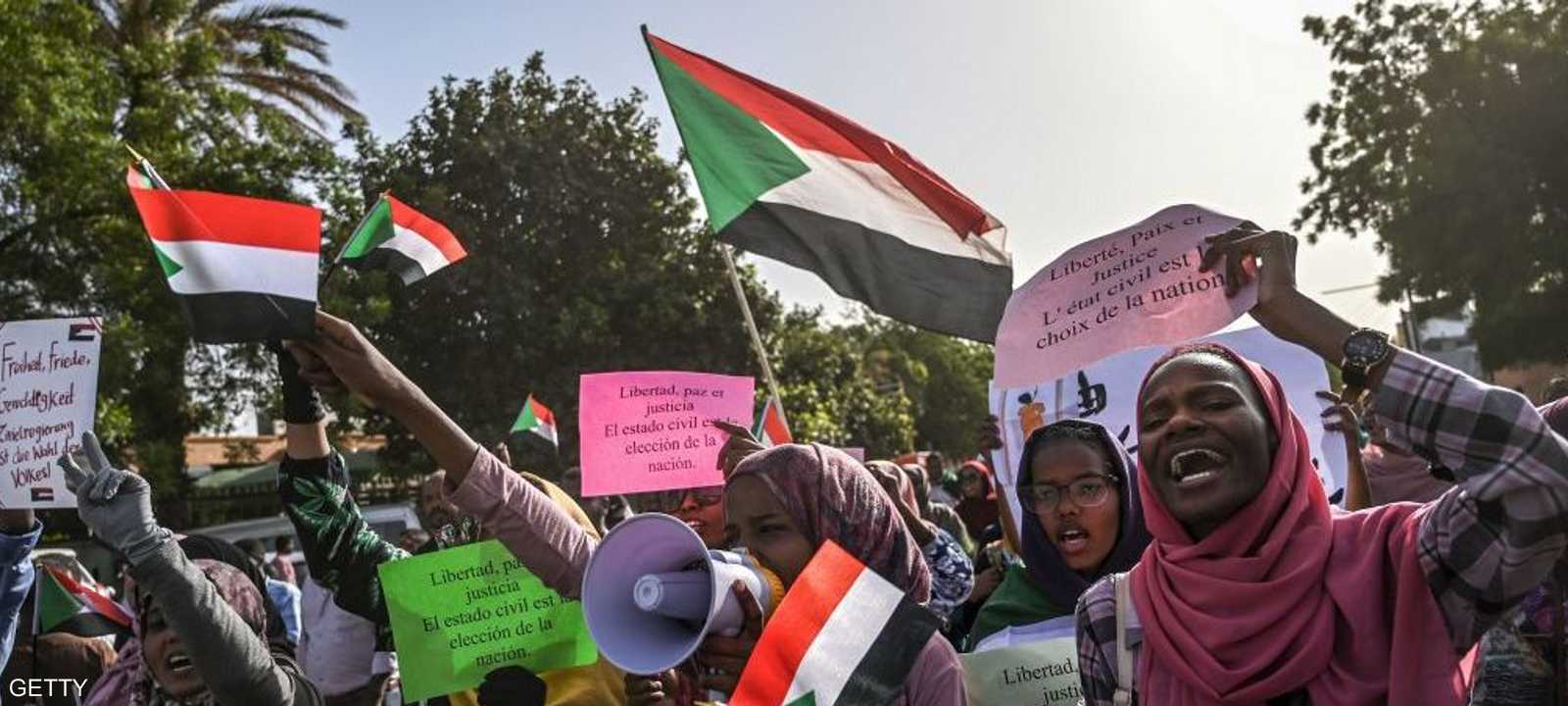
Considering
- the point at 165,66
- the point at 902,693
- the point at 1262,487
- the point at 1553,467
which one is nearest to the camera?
the point at 1553,467

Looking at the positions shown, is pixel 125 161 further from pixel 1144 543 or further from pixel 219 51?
pixel 1144 543

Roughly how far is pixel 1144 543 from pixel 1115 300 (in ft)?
1.88

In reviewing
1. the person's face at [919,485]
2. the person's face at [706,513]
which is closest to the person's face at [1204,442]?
the person's face at [706,513]

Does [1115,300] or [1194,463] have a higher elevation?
[1115,300]

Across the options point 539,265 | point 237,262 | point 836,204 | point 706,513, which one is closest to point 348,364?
point 237,262

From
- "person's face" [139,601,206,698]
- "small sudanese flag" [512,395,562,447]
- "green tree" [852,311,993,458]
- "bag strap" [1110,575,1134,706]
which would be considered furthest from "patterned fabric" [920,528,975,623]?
"green tree" [852,311,993,458]

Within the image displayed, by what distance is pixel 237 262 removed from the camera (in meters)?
2.34

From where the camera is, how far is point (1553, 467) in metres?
1.73

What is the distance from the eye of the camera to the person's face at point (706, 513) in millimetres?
4539

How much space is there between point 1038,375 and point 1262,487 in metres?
1.08

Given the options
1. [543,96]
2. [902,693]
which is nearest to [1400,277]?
[543,96]

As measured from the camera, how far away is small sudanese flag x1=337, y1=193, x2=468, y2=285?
13.1ft

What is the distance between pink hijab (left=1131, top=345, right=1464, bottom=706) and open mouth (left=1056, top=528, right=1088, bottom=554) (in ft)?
3.32

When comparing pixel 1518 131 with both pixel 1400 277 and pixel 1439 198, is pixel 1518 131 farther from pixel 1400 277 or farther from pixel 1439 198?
pixel 1400 277
